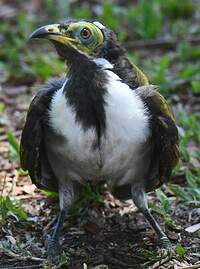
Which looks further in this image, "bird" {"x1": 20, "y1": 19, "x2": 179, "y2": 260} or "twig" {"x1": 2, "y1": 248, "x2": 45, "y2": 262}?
"twig" {"x1": 2, "y1": 248, "x2": 45, "y2": 262}

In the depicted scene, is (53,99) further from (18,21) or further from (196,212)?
(18,21)

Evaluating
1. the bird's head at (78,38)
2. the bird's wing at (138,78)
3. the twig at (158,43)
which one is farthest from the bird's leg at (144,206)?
the twig at (158,43)

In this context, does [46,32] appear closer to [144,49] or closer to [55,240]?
[55,240]

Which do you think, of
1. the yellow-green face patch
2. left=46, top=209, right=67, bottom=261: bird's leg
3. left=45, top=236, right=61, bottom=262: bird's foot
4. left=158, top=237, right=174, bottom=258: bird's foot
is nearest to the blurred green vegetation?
left=158, top=237, right=174, bottom=258: bird's foot

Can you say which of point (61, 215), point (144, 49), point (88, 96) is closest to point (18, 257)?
point (61, 215)

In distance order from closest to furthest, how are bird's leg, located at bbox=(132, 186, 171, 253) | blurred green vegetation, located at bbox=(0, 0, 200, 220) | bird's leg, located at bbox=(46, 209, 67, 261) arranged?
bird's leg, located at bbox=(46, 209, 67, 261)
bird's leg, located at bbox=(132, 186, 171, 253)
blurred green vegetation, located at bbox=(0, 0, 200, 220)

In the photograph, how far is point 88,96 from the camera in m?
4.38

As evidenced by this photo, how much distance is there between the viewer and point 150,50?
27.2 ft

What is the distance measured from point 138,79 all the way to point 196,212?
1.15 metres

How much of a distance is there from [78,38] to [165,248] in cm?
143

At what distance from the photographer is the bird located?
4379 mm

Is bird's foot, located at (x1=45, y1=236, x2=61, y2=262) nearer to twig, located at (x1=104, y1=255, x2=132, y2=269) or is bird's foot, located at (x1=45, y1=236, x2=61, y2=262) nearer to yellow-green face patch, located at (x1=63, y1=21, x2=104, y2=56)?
twig, located at (x1=104, y1=255, x2=132, y2=269)

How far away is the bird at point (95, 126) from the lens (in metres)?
4.38

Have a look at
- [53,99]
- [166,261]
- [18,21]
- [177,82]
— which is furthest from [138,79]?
[18,21]
